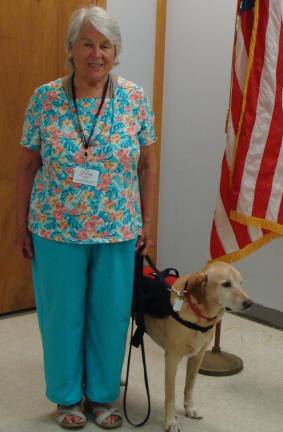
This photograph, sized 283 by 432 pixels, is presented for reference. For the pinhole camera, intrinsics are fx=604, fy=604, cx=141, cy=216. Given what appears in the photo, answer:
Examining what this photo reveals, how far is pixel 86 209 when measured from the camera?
200 cm

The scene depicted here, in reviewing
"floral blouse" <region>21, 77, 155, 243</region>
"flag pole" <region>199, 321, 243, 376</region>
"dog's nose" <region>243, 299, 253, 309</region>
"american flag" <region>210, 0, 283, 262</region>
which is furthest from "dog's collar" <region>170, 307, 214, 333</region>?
"flag pole" <region>199, 321, 243, 376</region>

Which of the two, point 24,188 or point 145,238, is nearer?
point 24,188

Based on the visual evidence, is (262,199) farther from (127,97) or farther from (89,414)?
(89,414)

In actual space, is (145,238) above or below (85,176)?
below

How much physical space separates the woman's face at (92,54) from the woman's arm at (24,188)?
33cm

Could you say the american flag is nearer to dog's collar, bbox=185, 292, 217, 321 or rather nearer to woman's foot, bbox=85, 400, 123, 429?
dog's collar, bbox=185, 292, 217, 321

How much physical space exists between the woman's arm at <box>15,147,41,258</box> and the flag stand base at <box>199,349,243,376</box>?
1029mm

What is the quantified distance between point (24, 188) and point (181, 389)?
1.09 meters

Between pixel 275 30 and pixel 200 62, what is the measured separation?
3.98 feet

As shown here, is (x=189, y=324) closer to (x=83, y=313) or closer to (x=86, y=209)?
(x=83, y=313)

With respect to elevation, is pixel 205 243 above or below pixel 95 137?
below

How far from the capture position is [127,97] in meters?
2.05

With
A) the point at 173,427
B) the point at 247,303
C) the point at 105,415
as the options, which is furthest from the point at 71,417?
the point at 247,303

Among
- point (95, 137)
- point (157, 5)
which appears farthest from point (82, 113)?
point (157, 5)
